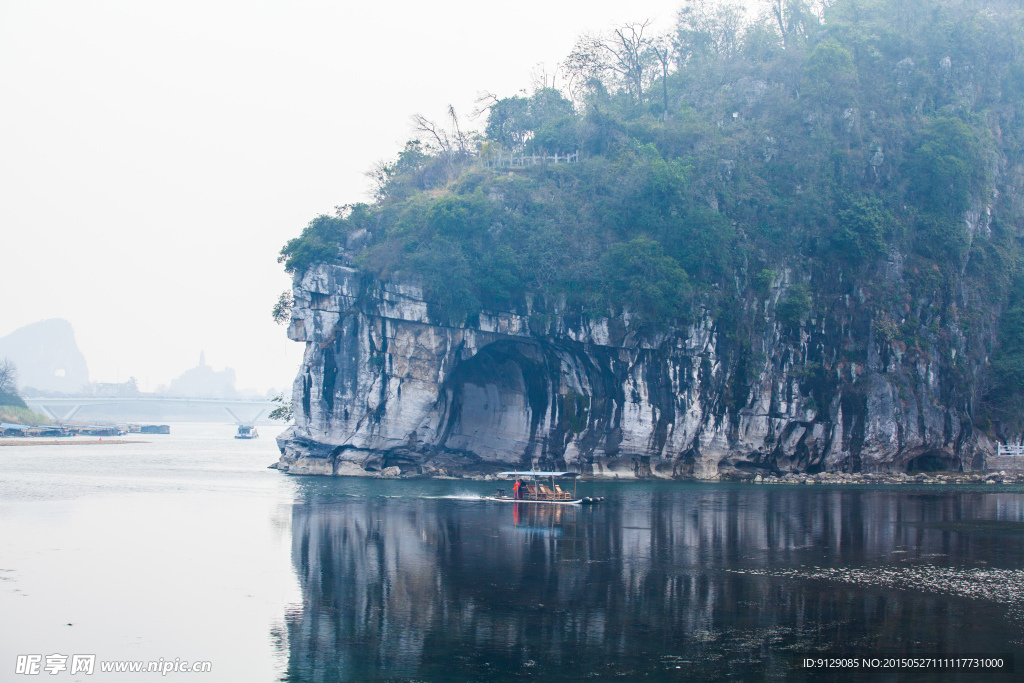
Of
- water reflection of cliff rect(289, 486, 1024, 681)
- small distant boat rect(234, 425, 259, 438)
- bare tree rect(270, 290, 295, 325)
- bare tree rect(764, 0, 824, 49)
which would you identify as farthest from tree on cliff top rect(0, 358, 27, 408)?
bare tree rect(764, 0, 824, 49)

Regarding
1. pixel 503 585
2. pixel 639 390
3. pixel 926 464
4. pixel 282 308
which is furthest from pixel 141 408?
pixel 503 585

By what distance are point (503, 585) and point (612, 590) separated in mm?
2744

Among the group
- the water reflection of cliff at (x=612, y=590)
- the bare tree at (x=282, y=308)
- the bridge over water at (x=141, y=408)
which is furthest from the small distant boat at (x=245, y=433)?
the water reflection of cliff at (x=612, y=590)

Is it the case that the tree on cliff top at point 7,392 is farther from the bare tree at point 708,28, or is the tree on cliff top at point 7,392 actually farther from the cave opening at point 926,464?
the cave opening at point 926,464

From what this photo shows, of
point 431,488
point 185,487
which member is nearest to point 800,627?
point 431,488

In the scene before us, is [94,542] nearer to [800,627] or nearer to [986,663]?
[800,627]

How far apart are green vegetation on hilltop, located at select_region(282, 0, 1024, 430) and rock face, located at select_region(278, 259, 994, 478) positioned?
3.69 ft

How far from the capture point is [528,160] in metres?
56.1

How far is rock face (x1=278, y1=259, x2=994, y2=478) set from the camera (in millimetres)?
46656

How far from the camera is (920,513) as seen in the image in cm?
3259

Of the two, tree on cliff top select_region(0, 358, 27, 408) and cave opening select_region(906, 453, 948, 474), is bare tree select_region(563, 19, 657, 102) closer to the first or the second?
cave opening select_region(906, 453, 948, 474)

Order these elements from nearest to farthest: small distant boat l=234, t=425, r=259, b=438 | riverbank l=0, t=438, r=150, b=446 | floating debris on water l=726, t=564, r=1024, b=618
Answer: floating debris on water l=726, t=564, r=1024, b=618 < riverbank l=0, t=438, r=150, b=446 < small distant boat l=234, t=425, r=259, b=438

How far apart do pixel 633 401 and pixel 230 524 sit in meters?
24.5

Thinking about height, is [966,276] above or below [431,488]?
above
